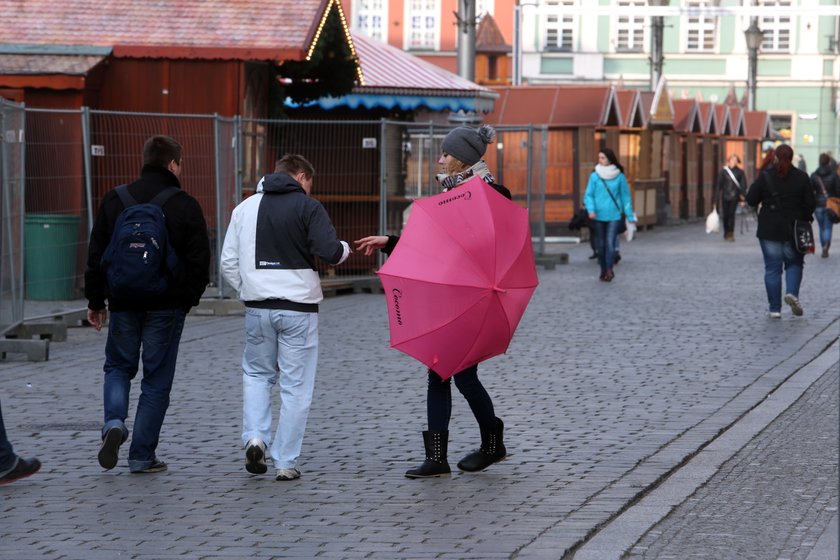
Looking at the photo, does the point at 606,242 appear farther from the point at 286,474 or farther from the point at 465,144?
the point at 286,474

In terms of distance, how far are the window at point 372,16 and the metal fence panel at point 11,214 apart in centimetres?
5278

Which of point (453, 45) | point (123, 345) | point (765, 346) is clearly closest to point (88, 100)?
point (765, 346)

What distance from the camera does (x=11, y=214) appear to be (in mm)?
13102

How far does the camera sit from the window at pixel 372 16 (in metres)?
65.9

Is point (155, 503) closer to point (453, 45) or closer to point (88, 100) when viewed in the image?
point (88, 100)

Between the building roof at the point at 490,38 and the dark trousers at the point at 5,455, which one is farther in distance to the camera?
the building roof at the point at 490,38

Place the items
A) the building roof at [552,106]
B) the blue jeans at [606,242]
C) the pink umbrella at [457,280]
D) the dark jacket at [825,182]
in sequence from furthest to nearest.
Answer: the building roof at [552,106]
the dark jacket at [825,182]
the blue jeans at [606,242]
the pink umbrella at [457,280]

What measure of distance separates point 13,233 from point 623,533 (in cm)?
767

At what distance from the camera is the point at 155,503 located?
730cm

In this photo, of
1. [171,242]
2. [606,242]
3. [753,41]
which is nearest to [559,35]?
[753,41]

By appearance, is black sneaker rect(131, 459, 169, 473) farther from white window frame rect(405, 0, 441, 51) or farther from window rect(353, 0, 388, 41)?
white window frame rect(405, 0, 441, 51)

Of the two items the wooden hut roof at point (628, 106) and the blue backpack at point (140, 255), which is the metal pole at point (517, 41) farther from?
the blue backpack at point (140, 255)

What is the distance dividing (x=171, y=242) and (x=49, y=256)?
6852mm

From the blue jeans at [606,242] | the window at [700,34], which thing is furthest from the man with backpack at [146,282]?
the window at [700,34]
